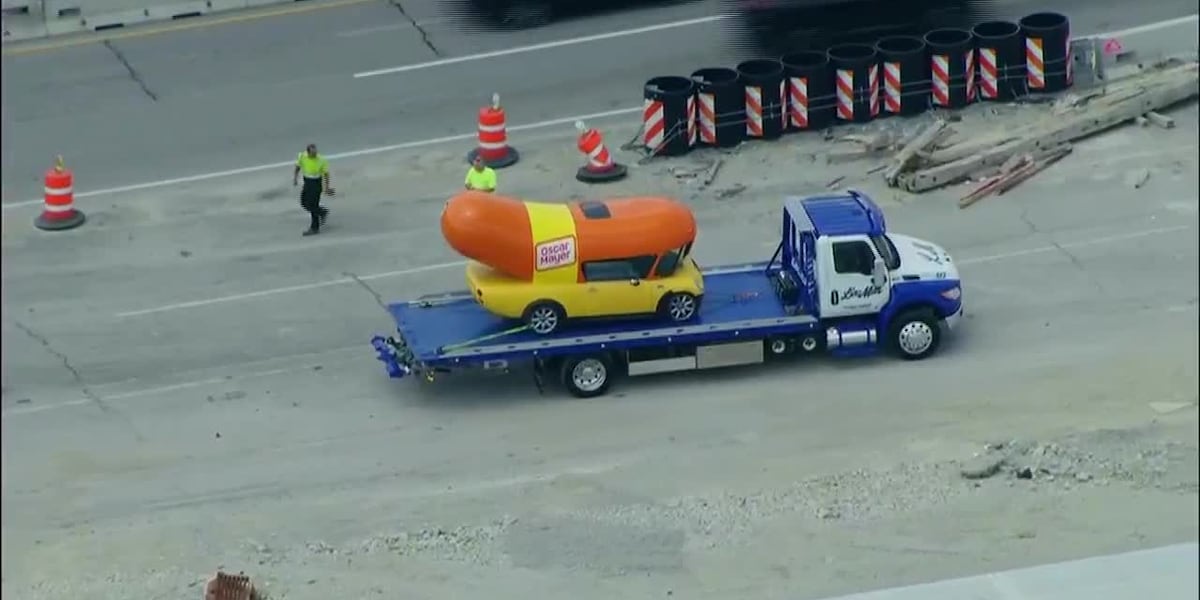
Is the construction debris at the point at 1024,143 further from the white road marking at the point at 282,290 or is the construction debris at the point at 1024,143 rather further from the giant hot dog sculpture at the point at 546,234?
the white road marking at the point at 282,290

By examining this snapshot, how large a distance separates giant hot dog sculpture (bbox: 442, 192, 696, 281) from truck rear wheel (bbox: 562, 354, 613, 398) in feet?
2.25

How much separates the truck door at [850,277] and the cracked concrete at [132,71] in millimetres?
6142

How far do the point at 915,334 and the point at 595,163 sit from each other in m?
4.80

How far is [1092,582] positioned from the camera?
1206cm

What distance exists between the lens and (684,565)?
1534 cm

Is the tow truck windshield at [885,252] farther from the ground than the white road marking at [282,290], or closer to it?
farther from the ground

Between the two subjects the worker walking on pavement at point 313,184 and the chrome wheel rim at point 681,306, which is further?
the worker walking on pavement at point 313,184

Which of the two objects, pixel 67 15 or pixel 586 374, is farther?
pixel 586 374

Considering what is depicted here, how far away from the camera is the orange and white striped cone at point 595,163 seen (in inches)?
898

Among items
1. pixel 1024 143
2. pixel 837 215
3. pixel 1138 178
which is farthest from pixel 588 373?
pixel 1138 178

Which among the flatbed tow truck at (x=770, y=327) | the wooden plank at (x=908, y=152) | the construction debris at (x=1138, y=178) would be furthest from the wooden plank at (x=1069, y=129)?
the flatbed tow truck at (x=770, y=327)

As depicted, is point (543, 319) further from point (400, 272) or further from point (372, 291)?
point (400, 272)

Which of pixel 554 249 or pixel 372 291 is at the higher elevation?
pixel 554 249

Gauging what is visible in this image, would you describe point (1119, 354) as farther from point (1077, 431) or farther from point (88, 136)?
point (88, 136)
